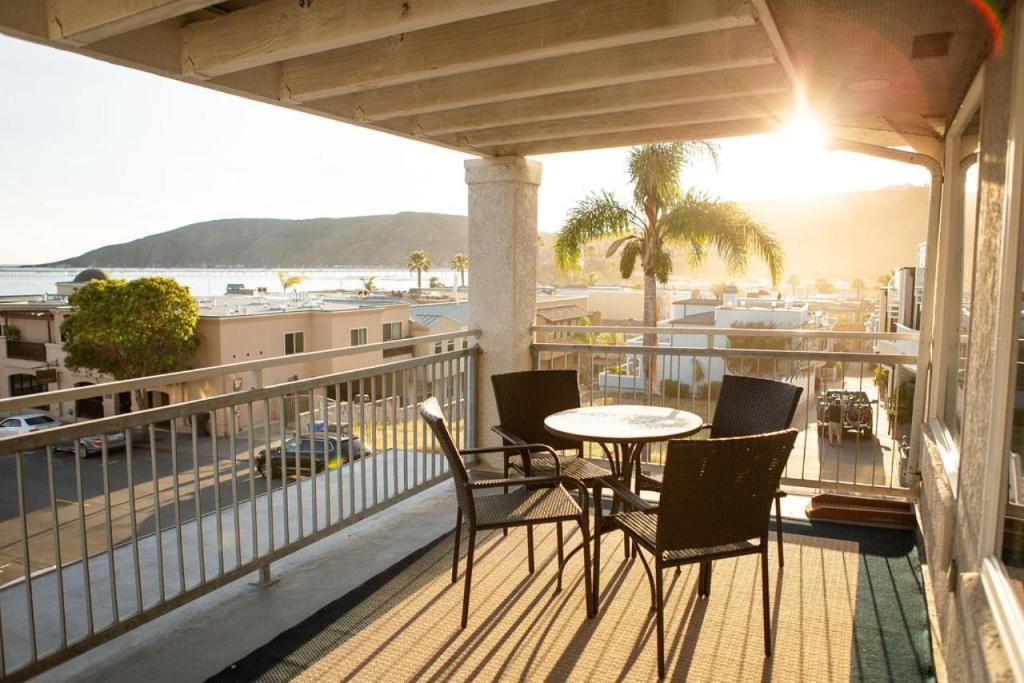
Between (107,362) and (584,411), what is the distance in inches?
1274

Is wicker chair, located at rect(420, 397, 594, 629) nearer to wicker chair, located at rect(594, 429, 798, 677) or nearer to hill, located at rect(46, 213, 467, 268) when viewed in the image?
wicker chair, located at rect(594, 429, 798, 677)

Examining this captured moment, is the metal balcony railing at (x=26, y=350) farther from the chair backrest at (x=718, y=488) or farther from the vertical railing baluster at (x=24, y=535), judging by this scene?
the chair backrest at (x=718, y=488)

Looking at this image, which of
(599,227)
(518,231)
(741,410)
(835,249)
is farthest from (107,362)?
(835,249)

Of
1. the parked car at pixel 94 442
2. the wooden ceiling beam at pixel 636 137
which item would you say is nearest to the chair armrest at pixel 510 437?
the parked car at pixel 94 442

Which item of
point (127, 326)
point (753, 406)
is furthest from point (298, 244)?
point (753, 406)

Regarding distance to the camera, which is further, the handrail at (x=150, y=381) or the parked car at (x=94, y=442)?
the parked car at (x=94, y=442)

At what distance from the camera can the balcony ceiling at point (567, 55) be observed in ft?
8.21

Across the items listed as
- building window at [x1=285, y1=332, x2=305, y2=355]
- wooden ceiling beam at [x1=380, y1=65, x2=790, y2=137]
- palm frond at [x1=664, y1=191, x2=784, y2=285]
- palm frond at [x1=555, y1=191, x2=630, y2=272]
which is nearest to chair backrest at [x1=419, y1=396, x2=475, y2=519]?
wooden ceiling beam at [x1=380, y1=65, x2=790, y2=137]

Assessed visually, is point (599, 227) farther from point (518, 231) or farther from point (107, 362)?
point (107, 362)

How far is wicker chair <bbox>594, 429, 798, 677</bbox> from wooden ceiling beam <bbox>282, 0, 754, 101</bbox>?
1.59 metres

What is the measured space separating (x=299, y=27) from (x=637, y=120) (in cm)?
222

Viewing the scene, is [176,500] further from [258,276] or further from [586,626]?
[258,276]

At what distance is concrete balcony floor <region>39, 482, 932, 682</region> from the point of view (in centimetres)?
254

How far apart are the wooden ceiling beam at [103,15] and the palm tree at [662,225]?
34.2 feet
